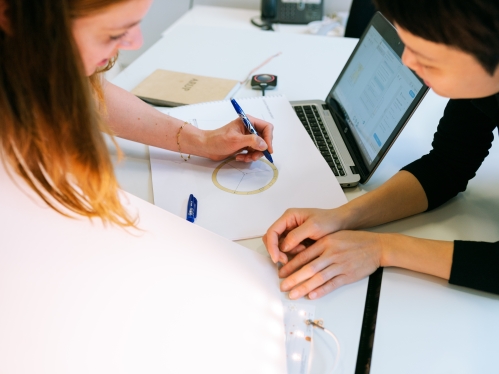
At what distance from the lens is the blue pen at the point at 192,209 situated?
92cm

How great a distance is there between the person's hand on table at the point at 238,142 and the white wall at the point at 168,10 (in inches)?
52.3

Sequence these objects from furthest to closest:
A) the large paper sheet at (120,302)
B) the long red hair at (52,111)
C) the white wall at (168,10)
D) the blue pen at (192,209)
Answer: the white wall at (168,10) < the blue pen at (192,209) < the large paper sheet at (120,302) < the long red hair at (52,111)

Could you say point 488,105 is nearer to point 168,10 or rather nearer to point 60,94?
point 60,94

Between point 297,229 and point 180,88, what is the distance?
2.33 ft

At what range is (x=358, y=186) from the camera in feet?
3.43

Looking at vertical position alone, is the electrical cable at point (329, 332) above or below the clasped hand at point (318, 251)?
below

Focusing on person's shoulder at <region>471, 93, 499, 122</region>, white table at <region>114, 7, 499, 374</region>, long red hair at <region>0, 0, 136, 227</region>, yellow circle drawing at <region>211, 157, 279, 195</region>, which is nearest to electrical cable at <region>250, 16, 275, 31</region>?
white table at <region>114, 7, 499, 374</region>

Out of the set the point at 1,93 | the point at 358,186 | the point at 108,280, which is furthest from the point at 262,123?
the point at 1,93

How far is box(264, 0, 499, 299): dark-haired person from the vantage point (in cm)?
62

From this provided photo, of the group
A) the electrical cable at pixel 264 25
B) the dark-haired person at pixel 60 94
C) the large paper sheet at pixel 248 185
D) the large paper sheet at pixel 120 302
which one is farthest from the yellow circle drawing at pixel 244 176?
the electrical cable at pixel 264 25

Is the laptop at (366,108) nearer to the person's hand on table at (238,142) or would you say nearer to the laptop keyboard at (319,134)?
the laptop keyboard at (319,134)

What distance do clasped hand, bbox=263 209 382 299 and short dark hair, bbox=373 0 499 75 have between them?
1.14 feet

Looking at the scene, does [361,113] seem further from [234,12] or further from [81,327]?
[234,12]

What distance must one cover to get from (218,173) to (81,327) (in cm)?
48
